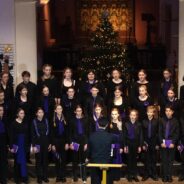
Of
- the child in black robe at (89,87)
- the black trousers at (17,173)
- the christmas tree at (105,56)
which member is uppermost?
the christmas tree at (105,56)

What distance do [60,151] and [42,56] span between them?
34.6 ft

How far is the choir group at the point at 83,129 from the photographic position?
1412 centimetres

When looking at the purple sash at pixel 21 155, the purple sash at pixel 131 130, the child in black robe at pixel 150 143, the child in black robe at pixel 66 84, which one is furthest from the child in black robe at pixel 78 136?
the child in black robe at pixel 150 143

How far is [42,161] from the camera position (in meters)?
14.3

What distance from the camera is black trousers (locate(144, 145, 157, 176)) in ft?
47.0

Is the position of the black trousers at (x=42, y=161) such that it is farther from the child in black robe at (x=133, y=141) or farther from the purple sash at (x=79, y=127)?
the child in black robe at (x=133, y=141)

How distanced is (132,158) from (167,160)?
824 mm

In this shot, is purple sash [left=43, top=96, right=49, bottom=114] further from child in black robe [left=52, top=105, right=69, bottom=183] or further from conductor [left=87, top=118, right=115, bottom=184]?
conductor [left=87, top=118, right=115, bottom=184]

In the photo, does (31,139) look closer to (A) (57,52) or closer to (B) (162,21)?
(A) (57,52)

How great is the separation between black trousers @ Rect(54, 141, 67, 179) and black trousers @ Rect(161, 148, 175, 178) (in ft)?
7.69

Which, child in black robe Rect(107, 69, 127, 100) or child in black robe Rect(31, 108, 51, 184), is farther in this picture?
child in black robe Rect(107, 69, 127, 100)

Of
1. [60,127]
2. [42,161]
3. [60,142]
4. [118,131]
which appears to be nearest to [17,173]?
[42,161]

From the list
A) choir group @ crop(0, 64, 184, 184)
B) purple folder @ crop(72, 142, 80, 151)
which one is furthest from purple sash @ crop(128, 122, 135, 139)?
purple folder @ crop(72, 142, 80, 151)

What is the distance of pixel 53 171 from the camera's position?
48.5 ft
